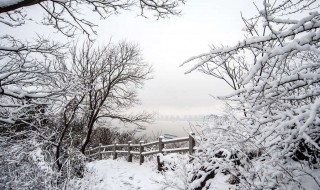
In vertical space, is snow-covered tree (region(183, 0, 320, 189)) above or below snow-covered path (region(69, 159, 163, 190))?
above

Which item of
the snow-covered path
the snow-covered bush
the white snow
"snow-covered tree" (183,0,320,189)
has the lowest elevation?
the snow-covered path

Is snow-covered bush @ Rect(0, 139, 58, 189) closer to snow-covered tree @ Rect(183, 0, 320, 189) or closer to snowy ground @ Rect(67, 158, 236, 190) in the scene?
snowy ground @ Rect(67, 158, 236, 190)

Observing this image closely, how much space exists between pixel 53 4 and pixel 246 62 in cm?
822

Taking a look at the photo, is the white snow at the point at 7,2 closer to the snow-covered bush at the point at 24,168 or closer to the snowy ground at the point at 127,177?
the snow-covered bush at the point at 24,168

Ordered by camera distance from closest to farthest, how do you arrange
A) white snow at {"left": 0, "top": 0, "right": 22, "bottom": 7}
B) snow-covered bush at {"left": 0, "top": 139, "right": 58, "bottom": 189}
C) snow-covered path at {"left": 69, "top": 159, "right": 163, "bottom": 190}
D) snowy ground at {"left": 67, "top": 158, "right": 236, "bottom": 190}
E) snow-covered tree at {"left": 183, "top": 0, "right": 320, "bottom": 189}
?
snow-covered tree at {"left": 183, "top": 0, "right": 320, "bottom": 189} → white snow at {"left": 0, "top": 0, "right": 22, "bottom": 7} → snow-covered bush at {"left": 0, "top": 139, "right": 58, "bottom": 189} → snowy ground at {"left": 67, "top": 158, "right": 236, "bottom": 190} → snow-covered path at {"left": 69, "top": 159, "right": 163, "bottom": 190}

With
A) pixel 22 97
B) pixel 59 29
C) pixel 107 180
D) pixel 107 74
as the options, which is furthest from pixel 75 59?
pixel 22 97

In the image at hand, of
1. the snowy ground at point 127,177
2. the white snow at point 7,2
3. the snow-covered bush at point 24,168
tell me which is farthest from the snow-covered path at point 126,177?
the white snow at point 7,2

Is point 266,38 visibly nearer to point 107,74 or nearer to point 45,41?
point 45,41

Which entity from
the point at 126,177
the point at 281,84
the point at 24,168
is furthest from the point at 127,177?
the point at 281,84

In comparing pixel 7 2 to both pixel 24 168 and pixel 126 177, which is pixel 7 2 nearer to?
pixel 24 168

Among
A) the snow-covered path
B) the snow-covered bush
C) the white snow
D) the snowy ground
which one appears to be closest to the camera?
the white snow

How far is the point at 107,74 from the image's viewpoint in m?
14.5

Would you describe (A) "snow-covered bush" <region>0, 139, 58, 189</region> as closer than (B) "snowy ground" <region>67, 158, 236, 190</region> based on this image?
Yes

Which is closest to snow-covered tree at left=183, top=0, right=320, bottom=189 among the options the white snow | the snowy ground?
the white snow
